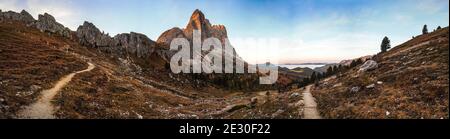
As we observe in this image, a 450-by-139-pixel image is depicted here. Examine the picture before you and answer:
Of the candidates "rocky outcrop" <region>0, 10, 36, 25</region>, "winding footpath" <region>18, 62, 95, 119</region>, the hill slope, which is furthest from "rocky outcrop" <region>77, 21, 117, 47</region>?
the hill slope

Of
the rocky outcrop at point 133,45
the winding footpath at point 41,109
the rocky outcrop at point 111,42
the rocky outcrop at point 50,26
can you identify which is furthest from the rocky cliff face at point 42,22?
the winding footpath at point 41,109

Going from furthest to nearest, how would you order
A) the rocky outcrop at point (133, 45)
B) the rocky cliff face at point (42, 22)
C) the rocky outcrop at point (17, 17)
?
the rocky outcrop at point (17, 17)
the rocky outcrop at point (133, 45)
the rocky cliff face at point (42, 22)

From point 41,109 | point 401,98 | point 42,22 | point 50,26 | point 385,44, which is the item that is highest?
point 42,22

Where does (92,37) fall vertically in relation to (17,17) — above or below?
below

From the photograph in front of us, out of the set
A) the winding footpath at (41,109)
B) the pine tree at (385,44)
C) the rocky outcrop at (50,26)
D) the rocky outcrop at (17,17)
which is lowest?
the winding footpath at (41,109)

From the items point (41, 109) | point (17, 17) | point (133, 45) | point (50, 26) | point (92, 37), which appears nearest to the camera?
point (41, 109)

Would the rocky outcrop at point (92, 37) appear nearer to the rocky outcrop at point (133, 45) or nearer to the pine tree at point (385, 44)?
the rocky outcrop at point (133, 45)

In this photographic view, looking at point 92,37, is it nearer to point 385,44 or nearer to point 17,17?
point 17,17

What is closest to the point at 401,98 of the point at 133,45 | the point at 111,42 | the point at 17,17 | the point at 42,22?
the point at 111,42

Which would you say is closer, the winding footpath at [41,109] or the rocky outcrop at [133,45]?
the winding footpath at [41,109]

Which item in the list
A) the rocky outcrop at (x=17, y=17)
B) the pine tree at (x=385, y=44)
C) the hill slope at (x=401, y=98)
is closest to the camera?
the hill slope at (x=401, y=98)

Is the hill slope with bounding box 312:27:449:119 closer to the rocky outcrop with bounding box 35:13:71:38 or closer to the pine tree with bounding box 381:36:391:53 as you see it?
the pine tree with bounding box 381:36:391:53

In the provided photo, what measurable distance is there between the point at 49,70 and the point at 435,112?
6172 centimetres
